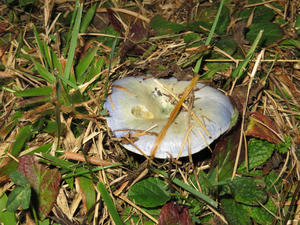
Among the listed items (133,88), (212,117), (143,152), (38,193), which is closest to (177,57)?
(133,88)

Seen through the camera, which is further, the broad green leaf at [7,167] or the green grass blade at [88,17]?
the green grass blade at [88,17]

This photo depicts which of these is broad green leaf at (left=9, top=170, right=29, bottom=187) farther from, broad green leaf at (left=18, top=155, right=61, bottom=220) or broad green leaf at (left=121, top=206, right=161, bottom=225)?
broad green leaf at (left=121, top=206, right=161, bottom=225)

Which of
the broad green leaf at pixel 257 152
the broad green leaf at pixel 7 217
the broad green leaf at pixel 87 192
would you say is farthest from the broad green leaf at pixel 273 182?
the broad green leaf at pixel 7 217

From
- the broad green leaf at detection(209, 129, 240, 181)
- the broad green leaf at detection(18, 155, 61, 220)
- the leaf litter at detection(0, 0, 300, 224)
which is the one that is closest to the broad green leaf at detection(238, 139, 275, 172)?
the leaf litter at detection(0, 0, 300, 224)

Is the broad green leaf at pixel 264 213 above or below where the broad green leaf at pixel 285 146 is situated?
below

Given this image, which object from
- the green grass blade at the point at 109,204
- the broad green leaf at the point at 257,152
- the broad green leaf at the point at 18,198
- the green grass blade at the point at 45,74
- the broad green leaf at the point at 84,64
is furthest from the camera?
the broad green leaf at the point at 84,64

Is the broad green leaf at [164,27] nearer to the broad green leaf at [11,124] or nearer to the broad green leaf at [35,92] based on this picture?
the broad green leaf at [35,92]

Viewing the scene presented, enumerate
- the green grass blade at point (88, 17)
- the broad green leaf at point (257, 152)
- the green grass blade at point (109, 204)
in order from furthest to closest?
the green grass blade at point (88, 17) < the broad green leaf at point (257, 152) < the green grass blade at point (109, 204)
